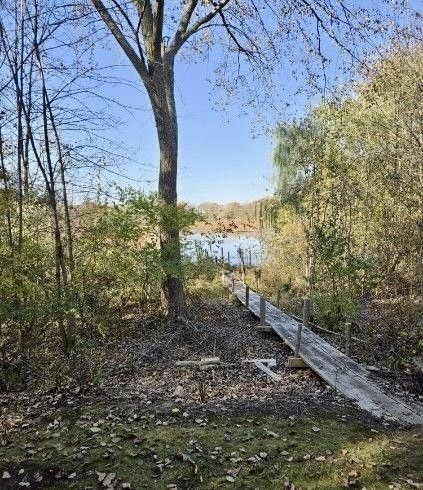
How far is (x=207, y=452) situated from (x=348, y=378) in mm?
3171

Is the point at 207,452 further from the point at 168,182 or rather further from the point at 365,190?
the point at 365,190

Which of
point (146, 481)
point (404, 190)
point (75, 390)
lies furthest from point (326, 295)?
point (146, 481)

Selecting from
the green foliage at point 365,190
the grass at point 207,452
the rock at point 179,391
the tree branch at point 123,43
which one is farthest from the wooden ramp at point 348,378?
the tree branch at point 123,43

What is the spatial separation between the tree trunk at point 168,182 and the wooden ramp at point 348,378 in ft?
8.25

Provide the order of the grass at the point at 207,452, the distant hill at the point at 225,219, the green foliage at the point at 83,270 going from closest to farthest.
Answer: the grass at the point at 207,452, the green foliage at the point at 83,270, the distant hill at the point at 225,219

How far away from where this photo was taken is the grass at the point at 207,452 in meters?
3.74

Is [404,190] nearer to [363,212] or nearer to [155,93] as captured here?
[363,212]

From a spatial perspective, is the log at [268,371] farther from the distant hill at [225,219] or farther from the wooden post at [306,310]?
the distant hill at [225,219]

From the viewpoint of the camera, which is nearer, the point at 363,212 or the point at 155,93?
the point at 155,93

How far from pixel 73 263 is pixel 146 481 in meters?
5.25

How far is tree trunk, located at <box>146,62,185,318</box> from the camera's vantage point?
9344 mm

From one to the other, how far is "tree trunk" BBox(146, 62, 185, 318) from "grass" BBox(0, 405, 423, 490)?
4752 mm

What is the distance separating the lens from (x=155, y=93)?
9445 millimetres

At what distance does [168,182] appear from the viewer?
9703 millimetres
